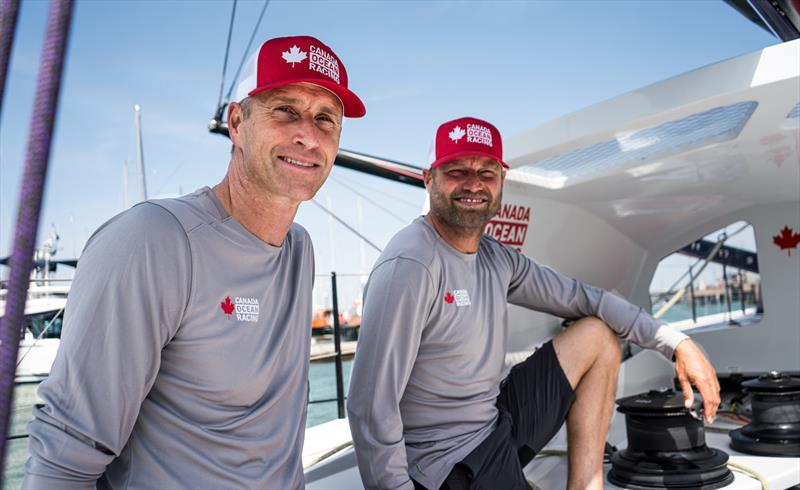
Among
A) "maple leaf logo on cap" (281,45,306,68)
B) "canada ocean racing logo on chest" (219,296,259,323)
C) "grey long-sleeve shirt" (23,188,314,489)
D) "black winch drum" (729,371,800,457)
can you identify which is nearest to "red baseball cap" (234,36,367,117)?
"maple leaf logo on cap" (281,45,306,68)

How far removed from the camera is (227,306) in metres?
1.28

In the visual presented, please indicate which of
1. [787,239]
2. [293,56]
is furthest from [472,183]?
[787,239]

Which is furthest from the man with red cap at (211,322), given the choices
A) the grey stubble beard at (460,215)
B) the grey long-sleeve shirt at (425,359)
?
the grey stubble beard at (460,215)

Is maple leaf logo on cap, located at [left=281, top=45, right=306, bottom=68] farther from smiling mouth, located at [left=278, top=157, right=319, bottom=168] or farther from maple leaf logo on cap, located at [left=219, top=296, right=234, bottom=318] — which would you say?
maple leaf logo on cap, located at [left=219, top=296, right=234, bottom=318]

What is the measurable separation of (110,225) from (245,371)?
34cm

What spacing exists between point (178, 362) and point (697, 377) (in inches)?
62.1

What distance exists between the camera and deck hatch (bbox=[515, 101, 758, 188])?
107 inches

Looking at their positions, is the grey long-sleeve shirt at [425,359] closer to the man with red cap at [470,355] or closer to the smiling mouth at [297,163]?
the man with red cap at [470,355]

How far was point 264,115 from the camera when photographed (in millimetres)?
1388

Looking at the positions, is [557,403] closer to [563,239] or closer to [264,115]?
[264,115]

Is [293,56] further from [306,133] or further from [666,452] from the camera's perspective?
[666,452]

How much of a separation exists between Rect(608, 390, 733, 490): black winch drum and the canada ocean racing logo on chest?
1.53m

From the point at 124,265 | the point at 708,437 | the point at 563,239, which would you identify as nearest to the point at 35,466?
the point at 124,265

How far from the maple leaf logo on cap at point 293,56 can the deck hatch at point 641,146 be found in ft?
5.33
